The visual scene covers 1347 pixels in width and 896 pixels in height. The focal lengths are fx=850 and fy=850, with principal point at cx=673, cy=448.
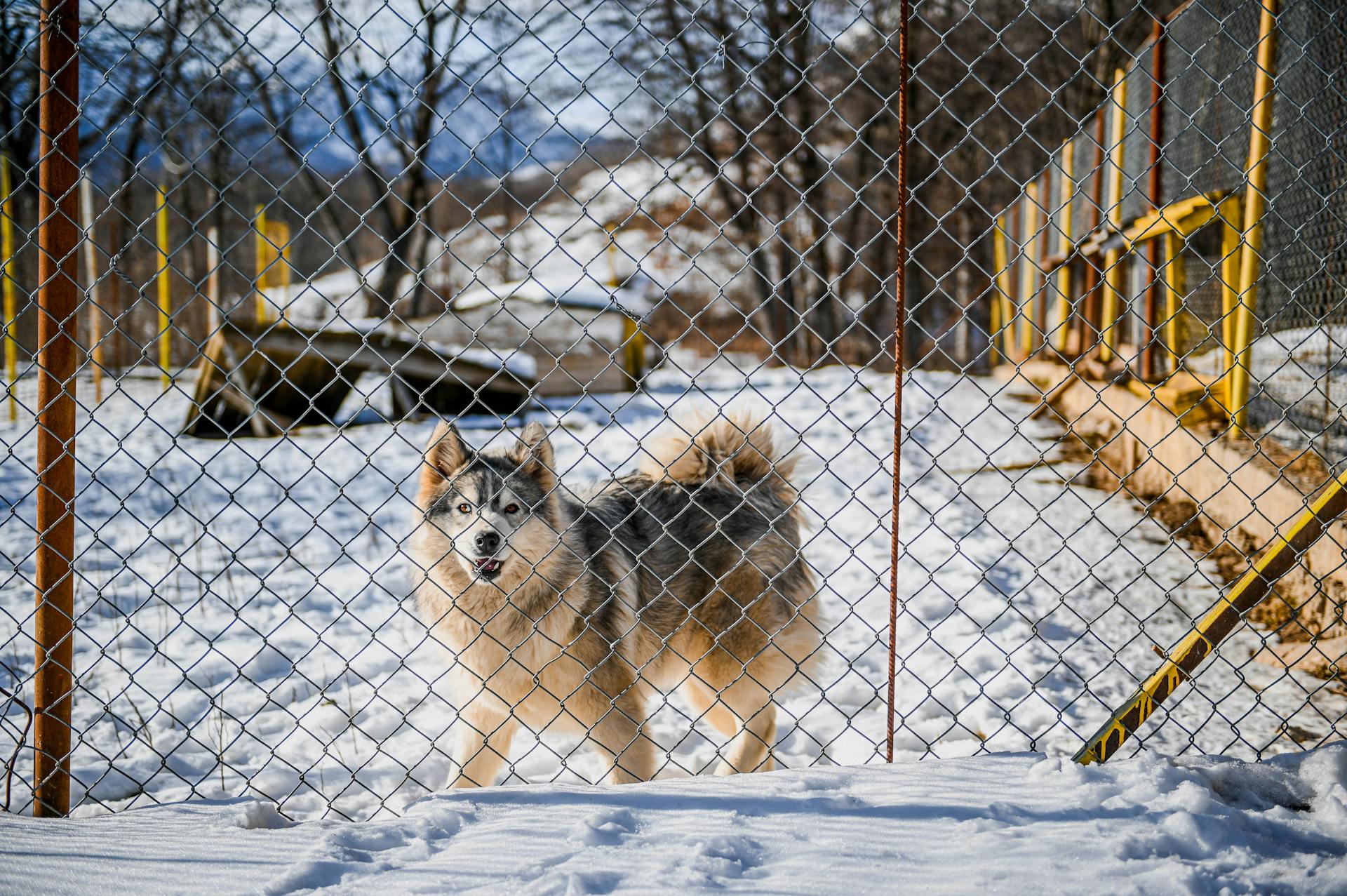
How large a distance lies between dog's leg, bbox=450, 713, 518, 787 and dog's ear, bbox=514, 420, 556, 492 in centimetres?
84

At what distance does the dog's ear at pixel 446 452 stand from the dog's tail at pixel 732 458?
733mm

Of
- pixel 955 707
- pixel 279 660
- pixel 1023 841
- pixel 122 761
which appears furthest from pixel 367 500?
pixel 1023 841

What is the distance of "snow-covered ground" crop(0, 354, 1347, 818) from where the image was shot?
2846 millimetres

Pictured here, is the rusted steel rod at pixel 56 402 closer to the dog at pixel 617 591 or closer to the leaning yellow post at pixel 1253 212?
the dog at pixel 617 591

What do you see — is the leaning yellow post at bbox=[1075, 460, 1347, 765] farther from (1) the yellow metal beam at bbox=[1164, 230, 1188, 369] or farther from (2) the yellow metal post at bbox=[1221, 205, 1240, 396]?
(1) the yellow metal beam at bbox=[1164, 230, 1188, 369]

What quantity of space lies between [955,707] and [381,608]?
2.94 m

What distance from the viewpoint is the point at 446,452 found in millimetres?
3219

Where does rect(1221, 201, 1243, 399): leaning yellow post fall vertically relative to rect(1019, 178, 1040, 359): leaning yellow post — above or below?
below

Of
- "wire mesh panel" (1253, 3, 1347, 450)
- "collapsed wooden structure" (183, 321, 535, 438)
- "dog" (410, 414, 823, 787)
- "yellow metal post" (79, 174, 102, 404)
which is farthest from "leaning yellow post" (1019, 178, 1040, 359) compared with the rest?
"yellow metal post" (79, 174, 102, 404)

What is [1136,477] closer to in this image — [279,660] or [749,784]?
[749,784]

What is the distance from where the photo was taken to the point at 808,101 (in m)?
17.8

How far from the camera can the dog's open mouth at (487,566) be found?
115 inches

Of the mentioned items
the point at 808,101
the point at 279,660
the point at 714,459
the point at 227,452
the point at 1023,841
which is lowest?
the point at 1023,841

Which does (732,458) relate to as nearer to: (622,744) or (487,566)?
(487,566)
